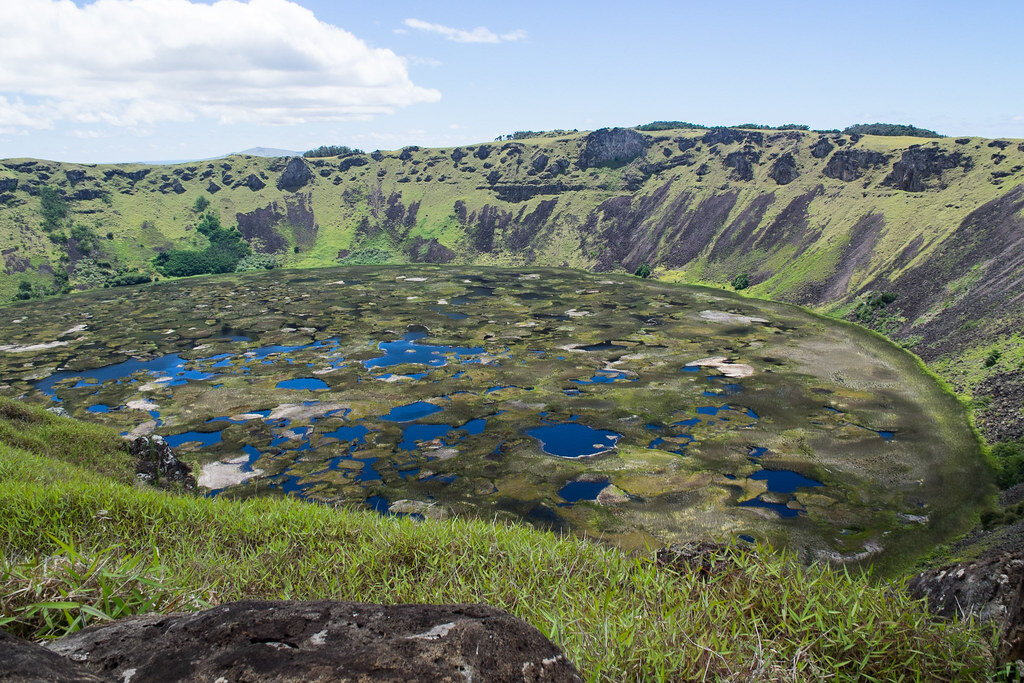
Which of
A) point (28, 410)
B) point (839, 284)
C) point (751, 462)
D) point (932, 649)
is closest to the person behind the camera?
point (932, 649)

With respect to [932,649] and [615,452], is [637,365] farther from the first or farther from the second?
[932,649]

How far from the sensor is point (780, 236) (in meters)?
136

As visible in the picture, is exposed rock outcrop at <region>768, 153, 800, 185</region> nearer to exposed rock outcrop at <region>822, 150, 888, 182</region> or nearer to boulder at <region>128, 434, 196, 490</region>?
exposed rock outcrop at <region>822, 150, 888, 182</region>

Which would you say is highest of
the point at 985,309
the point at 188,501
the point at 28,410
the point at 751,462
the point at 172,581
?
the point at 172,581

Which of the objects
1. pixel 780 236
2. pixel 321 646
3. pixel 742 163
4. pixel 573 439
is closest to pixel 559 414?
pixel 573 439

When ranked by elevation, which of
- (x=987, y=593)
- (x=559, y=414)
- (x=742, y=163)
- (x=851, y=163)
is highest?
(x=742, y=163)

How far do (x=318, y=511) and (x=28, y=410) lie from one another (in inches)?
909

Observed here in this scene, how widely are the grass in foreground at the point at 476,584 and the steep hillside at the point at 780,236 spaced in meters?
51.8

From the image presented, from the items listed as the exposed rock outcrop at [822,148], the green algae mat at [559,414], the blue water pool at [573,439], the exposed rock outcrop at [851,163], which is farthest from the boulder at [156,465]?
the exposed rock outcrop at [822,148]

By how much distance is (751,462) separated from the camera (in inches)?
1773

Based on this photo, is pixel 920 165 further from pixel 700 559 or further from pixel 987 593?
pixel 700 559

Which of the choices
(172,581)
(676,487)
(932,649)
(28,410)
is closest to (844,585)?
(932,649)

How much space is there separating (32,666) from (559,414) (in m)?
51.1

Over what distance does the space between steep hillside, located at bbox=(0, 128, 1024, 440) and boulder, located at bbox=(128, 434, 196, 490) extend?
204 ft
